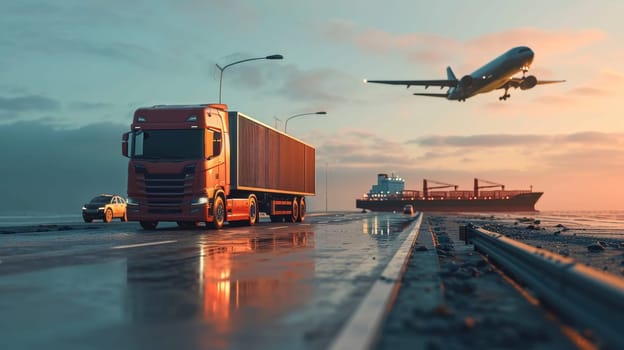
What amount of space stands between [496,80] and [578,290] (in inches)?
1713

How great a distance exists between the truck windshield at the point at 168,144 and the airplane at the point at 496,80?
29428 mm

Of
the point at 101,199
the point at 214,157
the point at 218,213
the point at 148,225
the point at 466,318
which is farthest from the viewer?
the point at 101,199

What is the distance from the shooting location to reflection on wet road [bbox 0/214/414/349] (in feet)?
15.2

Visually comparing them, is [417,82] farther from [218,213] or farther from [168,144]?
[168,144]

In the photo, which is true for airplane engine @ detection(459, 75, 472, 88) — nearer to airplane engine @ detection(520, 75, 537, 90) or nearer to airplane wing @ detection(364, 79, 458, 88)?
airplane engine @ detection(520, 75, 537, 90)

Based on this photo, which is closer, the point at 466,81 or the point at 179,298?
the point at 179,298

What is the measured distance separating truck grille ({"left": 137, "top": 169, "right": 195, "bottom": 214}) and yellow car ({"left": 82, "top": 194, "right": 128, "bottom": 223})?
50.1ft

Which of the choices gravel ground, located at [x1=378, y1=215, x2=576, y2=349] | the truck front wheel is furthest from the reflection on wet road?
the truck front wheel

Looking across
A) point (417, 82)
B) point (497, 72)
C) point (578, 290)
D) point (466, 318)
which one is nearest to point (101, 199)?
point (497, 72)

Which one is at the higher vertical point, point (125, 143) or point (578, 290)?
point (125, 143)

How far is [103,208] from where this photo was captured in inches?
1403

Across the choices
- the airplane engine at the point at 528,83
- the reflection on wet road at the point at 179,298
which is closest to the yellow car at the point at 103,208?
the reflection on wet road at the point at 179,298

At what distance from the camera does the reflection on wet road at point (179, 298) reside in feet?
15.2

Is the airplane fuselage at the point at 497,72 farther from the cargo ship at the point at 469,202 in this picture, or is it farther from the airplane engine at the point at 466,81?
the cargo ship at the point at 469,202
